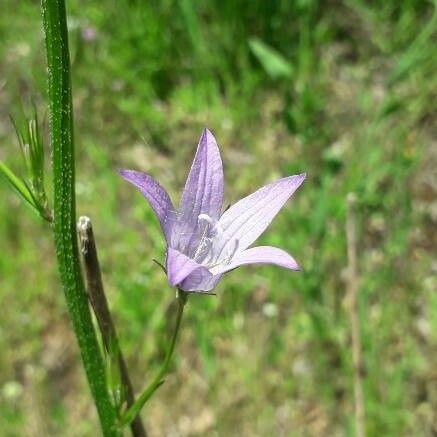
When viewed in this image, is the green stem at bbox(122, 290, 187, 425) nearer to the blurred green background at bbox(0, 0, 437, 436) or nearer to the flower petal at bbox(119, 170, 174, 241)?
the flower petal at bbox(119, 170, 174, 241)

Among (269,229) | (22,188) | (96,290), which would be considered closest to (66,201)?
(22,188)

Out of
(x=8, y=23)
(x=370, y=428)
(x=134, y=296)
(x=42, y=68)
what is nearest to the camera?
(x=370, y=428)

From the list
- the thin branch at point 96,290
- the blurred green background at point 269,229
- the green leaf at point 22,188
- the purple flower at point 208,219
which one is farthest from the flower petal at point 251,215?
the blurred green background at point 269,229

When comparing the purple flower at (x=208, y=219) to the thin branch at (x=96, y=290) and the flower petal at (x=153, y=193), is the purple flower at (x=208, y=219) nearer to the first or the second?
the flower petal at (x=153, y=193)

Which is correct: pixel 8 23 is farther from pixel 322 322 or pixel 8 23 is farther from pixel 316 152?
pixel 322 322

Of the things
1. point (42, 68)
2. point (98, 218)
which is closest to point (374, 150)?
point (98, 218)

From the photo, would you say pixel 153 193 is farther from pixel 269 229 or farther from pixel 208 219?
pixel 269 229
